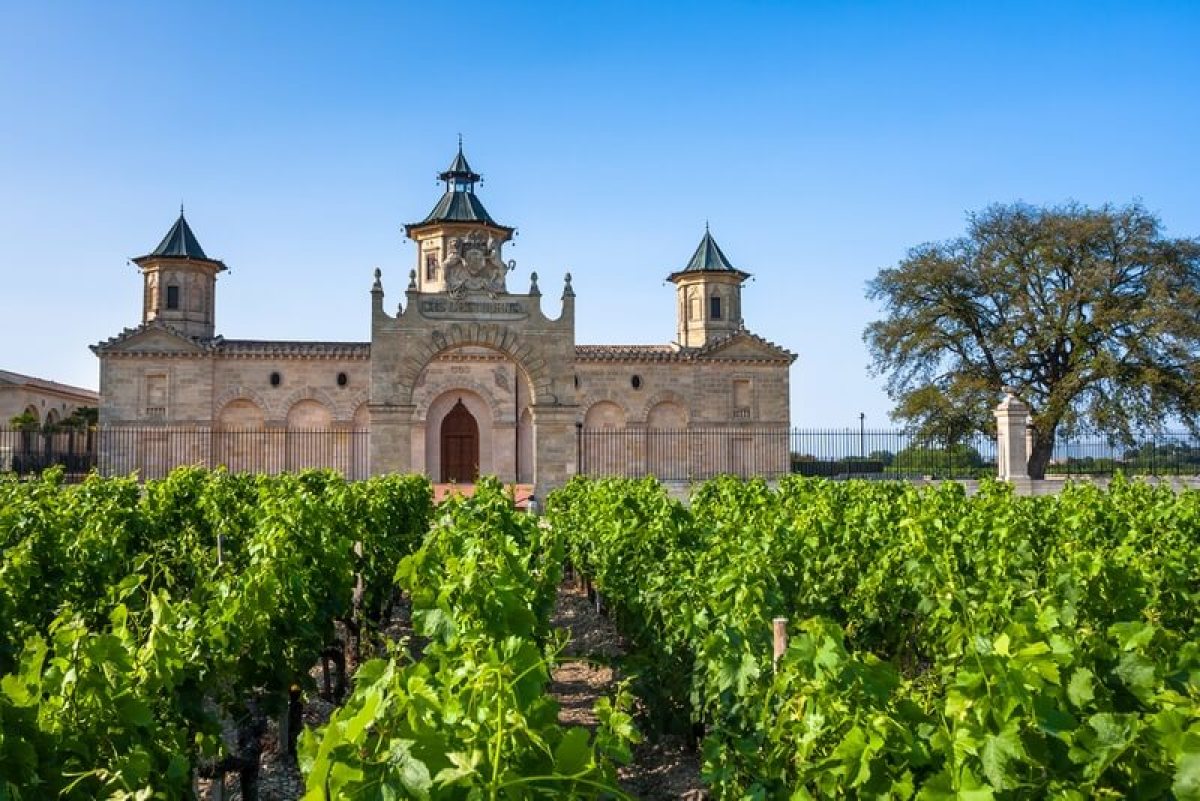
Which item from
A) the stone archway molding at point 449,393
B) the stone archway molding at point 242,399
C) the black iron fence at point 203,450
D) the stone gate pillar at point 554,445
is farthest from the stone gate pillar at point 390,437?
the stone archway molding at point 242,399

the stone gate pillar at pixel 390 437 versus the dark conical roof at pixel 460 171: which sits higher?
the dark conical roof at pixel 460 171

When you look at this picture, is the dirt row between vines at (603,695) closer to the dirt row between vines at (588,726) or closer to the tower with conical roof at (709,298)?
the dirt row between vines at (588,726)

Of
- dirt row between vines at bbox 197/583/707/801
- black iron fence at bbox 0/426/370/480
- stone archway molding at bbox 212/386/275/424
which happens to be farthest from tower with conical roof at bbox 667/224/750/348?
dirt row between vines at bbox 197/583/707/801

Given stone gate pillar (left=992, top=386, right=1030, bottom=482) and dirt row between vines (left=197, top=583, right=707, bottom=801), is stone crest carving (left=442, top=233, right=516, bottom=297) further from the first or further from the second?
dirt row between vines (left=197, top=583, right=707, bottom=801)

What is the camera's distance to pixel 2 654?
446cm

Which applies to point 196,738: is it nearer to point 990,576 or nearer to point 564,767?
point 564,767

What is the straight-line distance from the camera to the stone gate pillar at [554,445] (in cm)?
2500

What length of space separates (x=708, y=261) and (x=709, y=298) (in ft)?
5.39

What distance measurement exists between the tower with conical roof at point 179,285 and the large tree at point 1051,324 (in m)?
25.8

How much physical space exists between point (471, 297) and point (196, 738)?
74.8 ft

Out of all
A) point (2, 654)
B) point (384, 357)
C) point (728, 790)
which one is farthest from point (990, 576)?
point (384, 357)

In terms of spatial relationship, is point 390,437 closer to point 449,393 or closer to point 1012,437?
point 449,393

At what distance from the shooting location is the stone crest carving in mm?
26422

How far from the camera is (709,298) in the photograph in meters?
37.4
